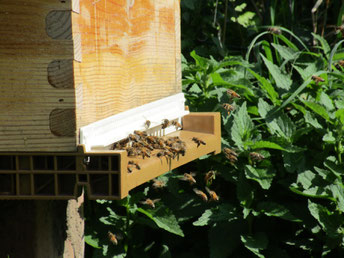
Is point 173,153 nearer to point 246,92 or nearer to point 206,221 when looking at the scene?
point 206,221

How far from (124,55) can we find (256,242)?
1.95 metres

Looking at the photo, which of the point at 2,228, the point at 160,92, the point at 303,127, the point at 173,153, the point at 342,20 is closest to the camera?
the point at 173,153

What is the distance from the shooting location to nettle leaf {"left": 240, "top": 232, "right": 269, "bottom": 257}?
4336 mm

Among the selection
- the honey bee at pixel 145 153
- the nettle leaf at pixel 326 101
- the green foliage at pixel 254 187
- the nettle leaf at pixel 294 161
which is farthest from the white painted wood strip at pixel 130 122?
the nettle leaf at pixel 326 101

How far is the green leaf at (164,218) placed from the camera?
4250 mm

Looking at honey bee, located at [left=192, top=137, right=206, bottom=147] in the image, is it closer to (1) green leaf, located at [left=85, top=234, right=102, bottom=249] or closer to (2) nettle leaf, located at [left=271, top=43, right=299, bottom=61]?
(1) green leaf, located at [left=85, top=234, right=102, bottom=249]

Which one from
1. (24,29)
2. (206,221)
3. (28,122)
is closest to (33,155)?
(28,122)

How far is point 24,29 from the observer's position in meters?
2.54

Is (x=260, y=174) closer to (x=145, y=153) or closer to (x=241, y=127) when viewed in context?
(x=241, y=127)

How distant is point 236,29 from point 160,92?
2997 mm

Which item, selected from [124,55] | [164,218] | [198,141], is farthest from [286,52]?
[124,55]

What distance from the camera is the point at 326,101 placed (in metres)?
4.76

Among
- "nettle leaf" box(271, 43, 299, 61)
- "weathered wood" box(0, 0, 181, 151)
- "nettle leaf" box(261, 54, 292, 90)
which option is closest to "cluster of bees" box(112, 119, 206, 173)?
"weathered wood" box(0, 0, 181, 151)

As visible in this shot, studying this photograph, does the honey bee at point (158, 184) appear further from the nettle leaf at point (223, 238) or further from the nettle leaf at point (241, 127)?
the nettle leaf at point (241, 127)
